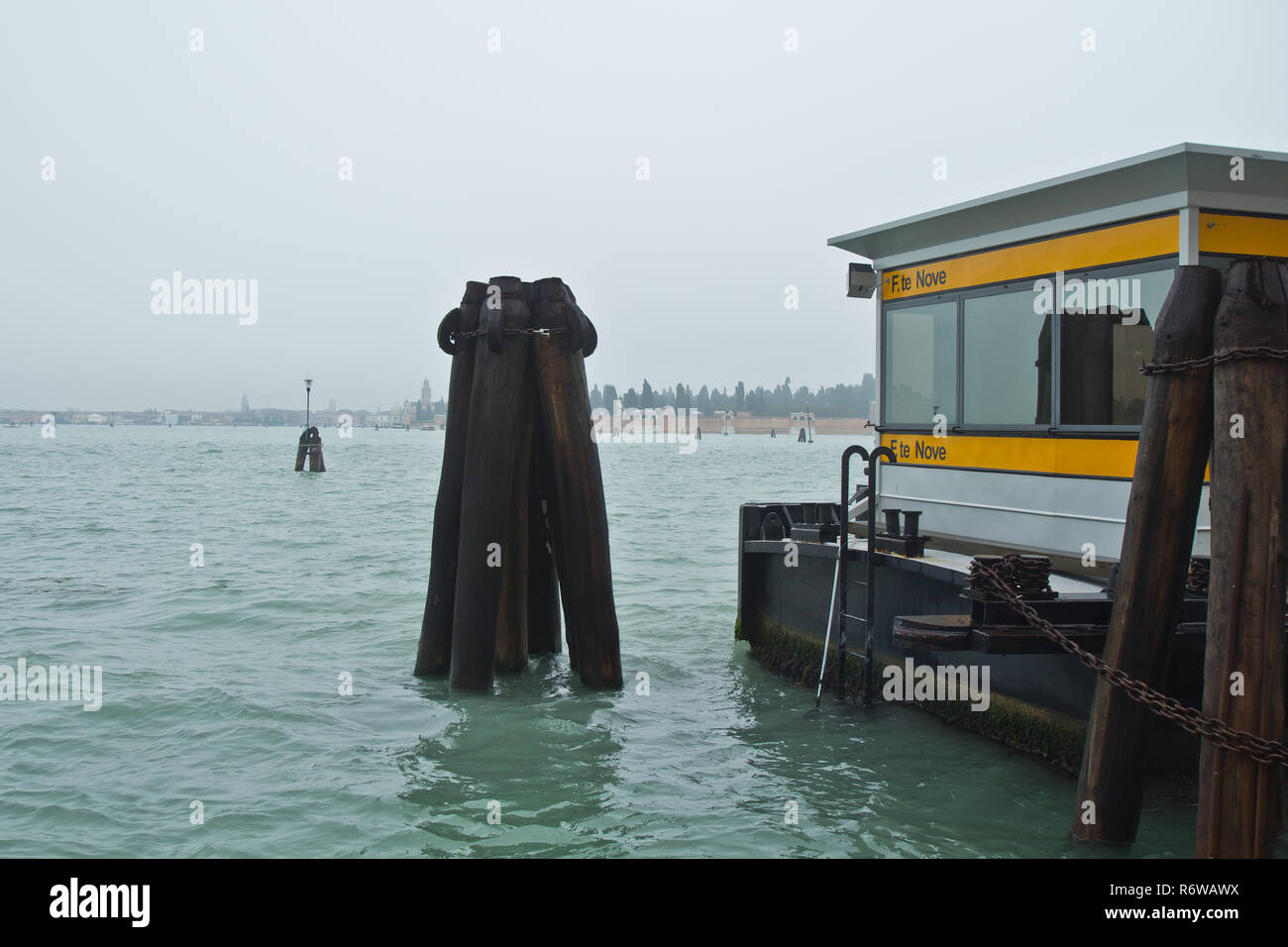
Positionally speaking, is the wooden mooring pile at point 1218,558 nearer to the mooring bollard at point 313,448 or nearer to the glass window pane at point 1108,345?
the glass window pane at point 1108,345

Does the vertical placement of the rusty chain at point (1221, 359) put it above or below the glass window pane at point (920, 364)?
below

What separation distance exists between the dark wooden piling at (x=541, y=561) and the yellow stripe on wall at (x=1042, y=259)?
163 inches

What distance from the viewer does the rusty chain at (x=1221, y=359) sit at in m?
5.01

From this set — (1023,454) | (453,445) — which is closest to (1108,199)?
→ (1023,454)

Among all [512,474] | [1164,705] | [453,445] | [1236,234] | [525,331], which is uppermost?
[1236,234]

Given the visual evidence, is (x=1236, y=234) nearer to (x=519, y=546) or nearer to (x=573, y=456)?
(x=573, y=456)

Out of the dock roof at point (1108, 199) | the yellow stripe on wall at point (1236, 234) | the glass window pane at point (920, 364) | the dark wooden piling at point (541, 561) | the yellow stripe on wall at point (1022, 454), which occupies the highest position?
the dock roof at point (1108, 199)

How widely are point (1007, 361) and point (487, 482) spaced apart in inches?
192

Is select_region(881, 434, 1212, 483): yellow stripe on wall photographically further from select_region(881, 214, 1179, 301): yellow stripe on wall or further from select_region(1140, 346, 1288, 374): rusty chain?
select_region(1140, 346, 1288, 374): rusty chain

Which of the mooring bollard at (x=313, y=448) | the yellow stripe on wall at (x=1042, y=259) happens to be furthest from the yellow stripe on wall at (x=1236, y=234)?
the mooring bollard at (x=313, y=448)

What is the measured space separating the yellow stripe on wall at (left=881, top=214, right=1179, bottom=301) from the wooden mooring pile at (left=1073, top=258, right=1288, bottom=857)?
Answer: 2976 millimetres

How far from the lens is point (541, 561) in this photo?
11492 mm
